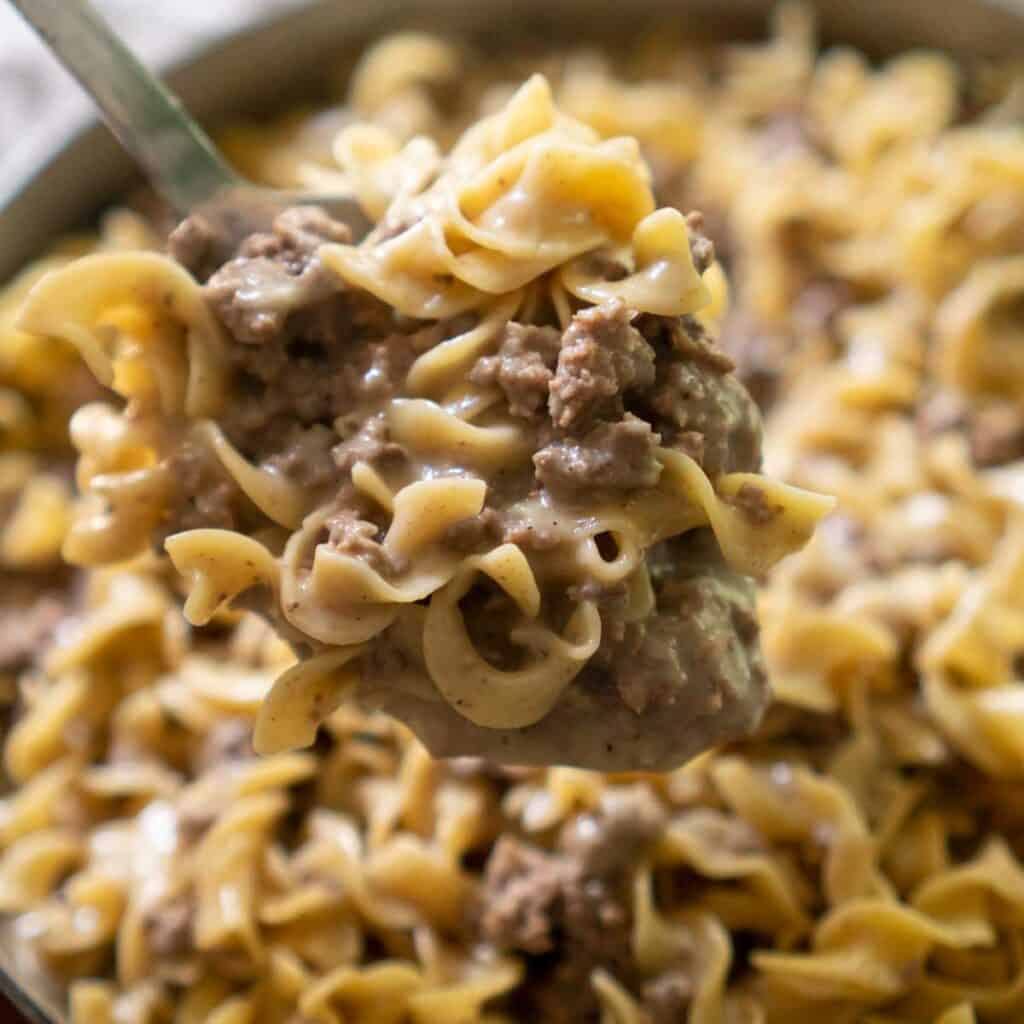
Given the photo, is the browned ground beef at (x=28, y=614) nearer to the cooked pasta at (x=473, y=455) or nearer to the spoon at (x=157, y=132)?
the cooked pasta at (x=473, y=455)

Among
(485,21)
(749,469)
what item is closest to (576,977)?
(749,469)

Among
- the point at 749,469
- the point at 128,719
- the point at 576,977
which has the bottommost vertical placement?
the point at 576,977

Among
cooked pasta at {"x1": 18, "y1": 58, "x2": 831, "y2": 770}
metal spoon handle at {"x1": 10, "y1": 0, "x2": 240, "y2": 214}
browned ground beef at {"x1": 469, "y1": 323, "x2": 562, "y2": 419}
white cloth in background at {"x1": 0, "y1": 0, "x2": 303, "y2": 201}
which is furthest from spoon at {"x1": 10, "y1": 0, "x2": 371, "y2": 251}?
white cloth in background at {"x1": 0, "y1": 0, "x2": 303, "y2": 201}

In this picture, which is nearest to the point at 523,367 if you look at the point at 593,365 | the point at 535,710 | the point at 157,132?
the point at 593,365

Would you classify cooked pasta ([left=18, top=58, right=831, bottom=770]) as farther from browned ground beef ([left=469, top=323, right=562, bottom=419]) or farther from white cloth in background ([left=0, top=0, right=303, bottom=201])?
white cloth in background ([left=0, top=0, right=303, bottom=201])

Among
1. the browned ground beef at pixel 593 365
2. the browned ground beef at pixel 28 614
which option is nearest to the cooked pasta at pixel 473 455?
the browned ground beef at pixel 593 365

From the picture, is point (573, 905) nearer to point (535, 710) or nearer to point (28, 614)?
point (535, 710)

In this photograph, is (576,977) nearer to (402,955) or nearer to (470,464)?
(402,955)
